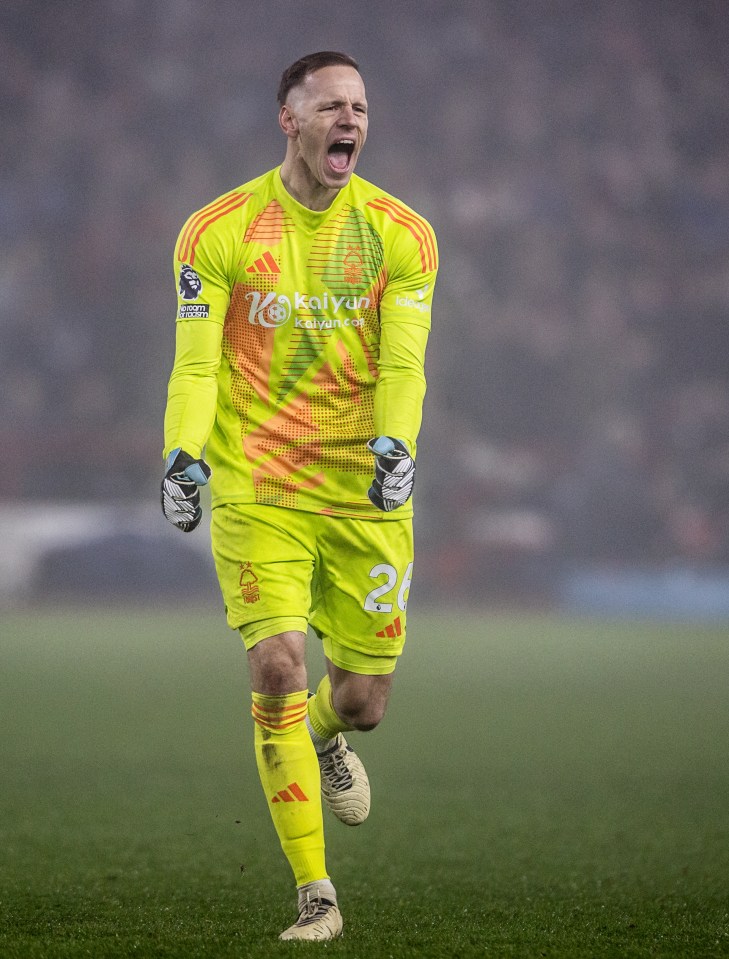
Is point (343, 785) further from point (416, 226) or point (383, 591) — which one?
point (416, 226)

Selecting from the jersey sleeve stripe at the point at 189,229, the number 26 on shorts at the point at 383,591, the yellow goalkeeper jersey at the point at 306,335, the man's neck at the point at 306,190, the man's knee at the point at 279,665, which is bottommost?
the man's knee at the point at 279,665

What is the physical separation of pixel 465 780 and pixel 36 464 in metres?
15.4

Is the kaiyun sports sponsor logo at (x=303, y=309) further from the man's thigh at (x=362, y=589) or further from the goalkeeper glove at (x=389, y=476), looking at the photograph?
the man's thigh at (x=362, y=589)

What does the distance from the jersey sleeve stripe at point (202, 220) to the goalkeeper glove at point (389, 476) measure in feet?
2.90

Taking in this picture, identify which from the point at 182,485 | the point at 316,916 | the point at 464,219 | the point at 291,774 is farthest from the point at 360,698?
the point at 464,219

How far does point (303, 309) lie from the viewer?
4531 millimetres

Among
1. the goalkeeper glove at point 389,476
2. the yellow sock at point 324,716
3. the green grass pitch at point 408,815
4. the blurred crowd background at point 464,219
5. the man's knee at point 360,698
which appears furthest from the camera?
the blurred crowd background at point 464,219

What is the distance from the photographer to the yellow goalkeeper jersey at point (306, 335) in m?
4.46

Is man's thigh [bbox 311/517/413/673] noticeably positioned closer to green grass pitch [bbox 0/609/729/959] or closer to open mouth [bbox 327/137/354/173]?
green grass pitch [bbox 0/609/729/959]

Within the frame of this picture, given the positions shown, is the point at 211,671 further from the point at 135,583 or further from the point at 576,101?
the point at 576,101

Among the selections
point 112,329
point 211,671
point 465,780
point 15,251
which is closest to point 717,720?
point 465,780

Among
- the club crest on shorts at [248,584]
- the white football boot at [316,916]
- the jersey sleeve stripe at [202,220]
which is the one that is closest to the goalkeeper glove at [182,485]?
the club crest on shorts at [248,584]

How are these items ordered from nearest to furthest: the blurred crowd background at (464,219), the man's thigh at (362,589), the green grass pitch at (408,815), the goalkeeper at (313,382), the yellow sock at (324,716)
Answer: the green grass pitch at (408,815), the goalkeeper at (313,382), the man's thigh at (362,589), the yellow sock at (324,716), the blurred crowd background at (464,219)

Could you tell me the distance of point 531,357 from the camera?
23234 millimetres
